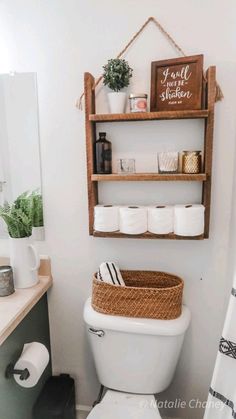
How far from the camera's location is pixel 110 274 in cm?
128

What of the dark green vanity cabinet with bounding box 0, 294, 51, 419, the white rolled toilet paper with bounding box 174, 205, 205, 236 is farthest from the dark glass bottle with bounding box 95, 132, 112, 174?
the dark green vanity cabinet with bounding box 0, 294, 51, 419

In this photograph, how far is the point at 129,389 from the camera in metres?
1.28

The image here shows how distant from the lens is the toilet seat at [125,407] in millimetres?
1156

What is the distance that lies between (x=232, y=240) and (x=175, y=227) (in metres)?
0.29

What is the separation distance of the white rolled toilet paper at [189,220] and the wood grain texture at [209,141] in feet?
0.15

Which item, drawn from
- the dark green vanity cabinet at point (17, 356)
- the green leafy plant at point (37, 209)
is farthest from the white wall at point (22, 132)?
the dark green vanity cabinet at point (17, 356)

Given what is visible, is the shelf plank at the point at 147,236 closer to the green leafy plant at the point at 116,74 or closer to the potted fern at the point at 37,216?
the potted fern at the point at 37,216

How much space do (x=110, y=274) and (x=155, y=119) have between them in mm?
693

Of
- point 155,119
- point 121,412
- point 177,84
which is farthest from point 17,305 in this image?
point 177,84

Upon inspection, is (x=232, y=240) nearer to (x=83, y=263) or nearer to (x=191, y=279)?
(x=191, y=279)

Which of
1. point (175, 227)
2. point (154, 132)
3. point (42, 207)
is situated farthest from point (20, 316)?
point (154, 132)

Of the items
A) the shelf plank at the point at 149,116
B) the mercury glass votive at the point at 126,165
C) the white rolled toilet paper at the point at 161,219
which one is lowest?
the white rolled toilet paper at the point at 161,219

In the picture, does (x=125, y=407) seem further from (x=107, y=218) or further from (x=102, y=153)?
(x=102, y=153)

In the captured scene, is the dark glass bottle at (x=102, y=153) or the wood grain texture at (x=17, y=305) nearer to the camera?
the wood grain texture at (x=17, y=305)
